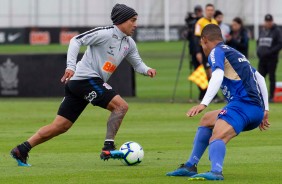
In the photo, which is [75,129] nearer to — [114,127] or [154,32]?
[114,127]

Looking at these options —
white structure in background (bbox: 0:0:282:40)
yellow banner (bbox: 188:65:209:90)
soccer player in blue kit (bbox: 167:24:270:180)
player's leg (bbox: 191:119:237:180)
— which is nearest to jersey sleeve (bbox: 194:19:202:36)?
yellow banner (bbox: 188:65:209:90)

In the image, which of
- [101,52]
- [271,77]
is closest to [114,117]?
[101,52]

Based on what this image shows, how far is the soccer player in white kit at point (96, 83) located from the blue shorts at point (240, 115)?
7.75 feet

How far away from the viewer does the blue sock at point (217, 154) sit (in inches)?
425

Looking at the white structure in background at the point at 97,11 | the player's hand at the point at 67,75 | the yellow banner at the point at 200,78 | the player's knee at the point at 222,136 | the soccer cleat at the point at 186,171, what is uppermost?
the player's hand at the point at 67,75

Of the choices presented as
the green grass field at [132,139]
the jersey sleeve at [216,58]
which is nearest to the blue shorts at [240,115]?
the jersey sleeve at [216,58]

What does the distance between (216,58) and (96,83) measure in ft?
8.70

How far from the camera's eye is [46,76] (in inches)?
1089

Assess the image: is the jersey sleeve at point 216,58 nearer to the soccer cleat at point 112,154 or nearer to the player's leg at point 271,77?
the soccer cleat at point 112,154

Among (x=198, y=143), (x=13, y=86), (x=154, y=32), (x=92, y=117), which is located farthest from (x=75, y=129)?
(x=154, y=32)

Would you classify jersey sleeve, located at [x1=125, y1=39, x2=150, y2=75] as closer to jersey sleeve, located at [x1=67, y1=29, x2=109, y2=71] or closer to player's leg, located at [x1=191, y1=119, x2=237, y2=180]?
jersey sleeve, located at [x1=67, y1=29, x2=109, y2=71]

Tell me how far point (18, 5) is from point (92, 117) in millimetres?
44135

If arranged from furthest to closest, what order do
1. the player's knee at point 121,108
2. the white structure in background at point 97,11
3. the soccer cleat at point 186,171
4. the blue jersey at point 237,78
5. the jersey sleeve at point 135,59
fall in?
the white structure in background at point 97,11 → the jersey sleeve at point 135,59 → the player's knee at point 121,108 → the soccer cleat at point 186,171 → the blue jersey at point 237,78

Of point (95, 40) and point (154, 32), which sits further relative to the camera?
point (154, 32)
